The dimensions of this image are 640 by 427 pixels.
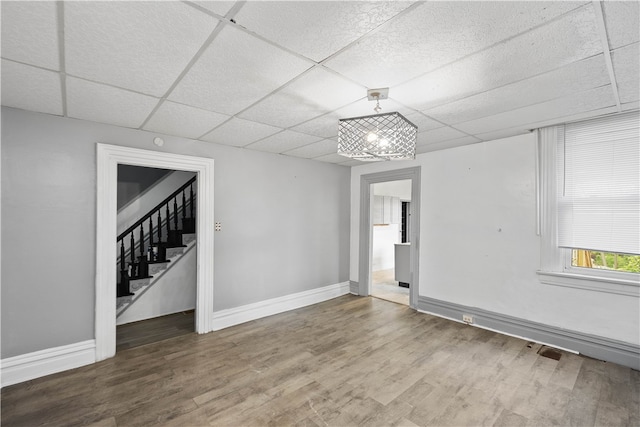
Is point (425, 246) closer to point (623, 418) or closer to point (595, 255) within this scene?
point (595, 255)

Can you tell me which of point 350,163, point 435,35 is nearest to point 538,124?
point 435,35

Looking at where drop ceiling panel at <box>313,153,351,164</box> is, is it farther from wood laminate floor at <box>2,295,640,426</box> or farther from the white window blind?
the white window blind

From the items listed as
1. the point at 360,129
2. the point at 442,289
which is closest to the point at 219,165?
the point at 360,129

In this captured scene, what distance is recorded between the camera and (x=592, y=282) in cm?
291

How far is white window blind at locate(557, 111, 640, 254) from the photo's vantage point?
8.92 feet

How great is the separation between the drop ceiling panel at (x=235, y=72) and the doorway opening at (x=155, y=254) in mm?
2553

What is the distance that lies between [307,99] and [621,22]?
185cm

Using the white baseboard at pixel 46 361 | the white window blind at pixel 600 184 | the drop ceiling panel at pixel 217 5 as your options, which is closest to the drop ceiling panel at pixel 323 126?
the drop ceiling panel at pixel 217 5

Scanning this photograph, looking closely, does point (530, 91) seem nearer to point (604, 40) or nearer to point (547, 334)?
point (604, 40)

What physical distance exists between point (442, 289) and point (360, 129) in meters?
2.92

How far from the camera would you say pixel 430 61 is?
5.81ft

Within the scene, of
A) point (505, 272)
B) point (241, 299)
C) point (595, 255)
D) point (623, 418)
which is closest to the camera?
point (623, 418)

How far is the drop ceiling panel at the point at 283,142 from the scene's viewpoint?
3379 millimetres

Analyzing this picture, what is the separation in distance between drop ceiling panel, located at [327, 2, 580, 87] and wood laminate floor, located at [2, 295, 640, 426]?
2434 millimetres
